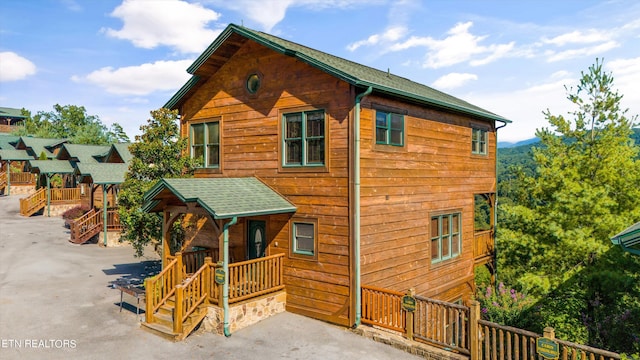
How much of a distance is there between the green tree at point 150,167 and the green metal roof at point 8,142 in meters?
49.4

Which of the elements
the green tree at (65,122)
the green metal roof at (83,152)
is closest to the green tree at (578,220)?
the green metal roof at (83,152)

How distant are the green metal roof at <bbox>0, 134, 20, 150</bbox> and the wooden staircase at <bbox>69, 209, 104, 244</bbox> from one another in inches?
1393

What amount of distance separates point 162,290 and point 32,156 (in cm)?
4468

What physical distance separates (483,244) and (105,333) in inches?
598

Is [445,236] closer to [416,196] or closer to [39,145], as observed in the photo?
[416,196]

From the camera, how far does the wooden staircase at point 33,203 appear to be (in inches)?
1435

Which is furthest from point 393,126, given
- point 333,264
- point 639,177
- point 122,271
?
point 122,271

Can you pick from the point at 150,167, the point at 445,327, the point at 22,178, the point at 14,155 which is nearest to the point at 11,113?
the point at 22,178

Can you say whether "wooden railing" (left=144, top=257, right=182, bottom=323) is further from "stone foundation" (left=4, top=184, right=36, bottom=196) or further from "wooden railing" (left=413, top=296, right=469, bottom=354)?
"stone foundation" (left=4, top=184, right=36, bottom=196)

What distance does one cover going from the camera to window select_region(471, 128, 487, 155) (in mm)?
18500

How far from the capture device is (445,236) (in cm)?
1672

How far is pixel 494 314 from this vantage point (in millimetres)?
14352

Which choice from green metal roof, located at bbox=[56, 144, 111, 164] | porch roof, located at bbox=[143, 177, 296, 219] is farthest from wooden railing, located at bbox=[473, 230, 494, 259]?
green metal roof, located at bbox=[56, 144, 111, 164]

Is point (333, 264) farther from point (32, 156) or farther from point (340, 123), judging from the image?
point (32, 156)
